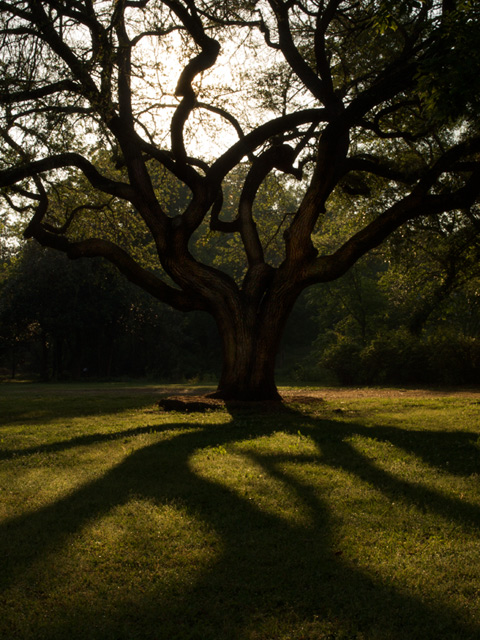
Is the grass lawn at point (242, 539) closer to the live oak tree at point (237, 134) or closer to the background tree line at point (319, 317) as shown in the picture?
the live oak tree at point (237, 134)

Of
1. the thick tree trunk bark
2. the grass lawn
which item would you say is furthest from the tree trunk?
the grass lawn

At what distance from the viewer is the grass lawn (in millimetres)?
3193

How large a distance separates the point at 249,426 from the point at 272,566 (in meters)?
6.30

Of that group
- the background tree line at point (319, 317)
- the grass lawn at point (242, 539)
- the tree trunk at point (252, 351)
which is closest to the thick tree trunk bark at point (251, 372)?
the tree trunk at point (252, 351)

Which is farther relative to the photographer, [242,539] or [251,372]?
[251,372]

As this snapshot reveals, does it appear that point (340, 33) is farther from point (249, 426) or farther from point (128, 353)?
point (128, 353)

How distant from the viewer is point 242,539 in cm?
437

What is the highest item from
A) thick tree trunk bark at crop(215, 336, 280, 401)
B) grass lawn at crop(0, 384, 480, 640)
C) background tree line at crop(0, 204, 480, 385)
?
background tree line at crop(0, 204, 480, 385)

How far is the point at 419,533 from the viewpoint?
4.44m

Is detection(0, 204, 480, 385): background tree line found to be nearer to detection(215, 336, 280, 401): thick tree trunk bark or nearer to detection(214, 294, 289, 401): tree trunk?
detection(214, 294, 289, 401): tree trunk

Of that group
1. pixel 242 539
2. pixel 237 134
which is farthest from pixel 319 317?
pixel 242 539

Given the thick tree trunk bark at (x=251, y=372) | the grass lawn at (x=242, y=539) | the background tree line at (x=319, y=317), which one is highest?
the background tree line at (x=319, y=317)

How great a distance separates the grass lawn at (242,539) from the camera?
10.5 feet

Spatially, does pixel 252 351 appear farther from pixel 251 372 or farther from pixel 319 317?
pixel 319 317
